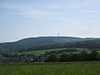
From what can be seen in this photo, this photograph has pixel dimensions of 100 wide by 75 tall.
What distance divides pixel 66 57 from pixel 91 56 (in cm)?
1078

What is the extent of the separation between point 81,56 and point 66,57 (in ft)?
21.6

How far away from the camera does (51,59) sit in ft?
377

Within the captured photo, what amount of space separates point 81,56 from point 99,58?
7.51 meters

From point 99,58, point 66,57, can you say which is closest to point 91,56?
point 99,58

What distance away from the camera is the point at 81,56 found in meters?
105

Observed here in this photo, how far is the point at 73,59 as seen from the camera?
348 feet

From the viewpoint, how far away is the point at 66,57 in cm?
10888

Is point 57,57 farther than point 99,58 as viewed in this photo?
Yes

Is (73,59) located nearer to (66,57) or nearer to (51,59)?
(66,57)

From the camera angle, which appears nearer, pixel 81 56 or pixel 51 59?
pixel 81 56

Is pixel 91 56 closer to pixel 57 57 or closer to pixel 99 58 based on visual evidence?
pixel 99 58

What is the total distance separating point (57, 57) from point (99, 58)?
18286 mm

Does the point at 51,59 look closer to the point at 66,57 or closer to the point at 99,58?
the point at 66,57

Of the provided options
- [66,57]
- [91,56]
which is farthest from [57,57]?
[91,56]
